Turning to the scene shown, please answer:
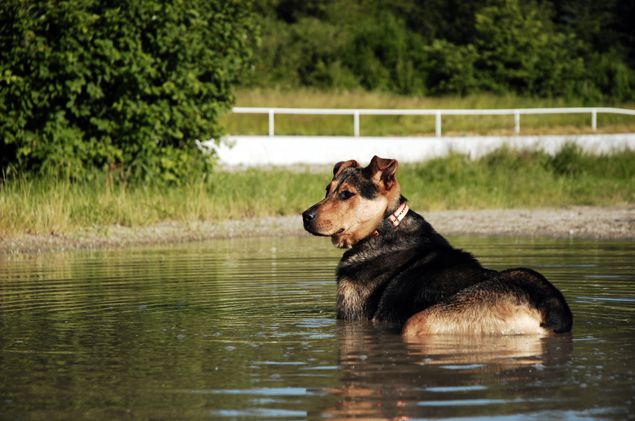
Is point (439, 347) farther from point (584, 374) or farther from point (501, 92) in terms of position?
point (501, 92)

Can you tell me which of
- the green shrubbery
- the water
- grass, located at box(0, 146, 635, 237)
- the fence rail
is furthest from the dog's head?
the green shrubbery

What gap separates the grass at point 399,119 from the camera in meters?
35.9

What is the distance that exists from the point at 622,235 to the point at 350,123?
19159 millimetres

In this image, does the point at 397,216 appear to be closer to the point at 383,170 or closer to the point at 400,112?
the point at 383,170

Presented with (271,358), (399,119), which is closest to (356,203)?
(271,358)

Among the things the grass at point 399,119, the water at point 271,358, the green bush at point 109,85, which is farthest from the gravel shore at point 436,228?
the grass at point 399,119

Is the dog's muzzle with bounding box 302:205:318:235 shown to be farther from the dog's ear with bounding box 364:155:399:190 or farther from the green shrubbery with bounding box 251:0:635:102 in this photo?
the green shrubbery with bounding box 251:0:635:102

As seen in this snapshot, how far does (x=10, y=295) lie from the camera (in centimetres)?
1262

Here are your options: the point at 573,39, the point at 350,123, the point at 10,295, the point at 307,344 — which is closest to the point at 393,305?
the point at 307,344

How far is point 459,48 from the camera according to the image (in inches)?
1914

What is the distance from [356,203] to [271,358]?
1.72 m

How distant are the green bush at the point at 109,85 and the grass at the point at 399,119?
1255 centimetres

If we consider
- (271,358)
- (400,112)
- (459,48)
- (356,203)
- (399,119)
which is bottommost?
(271,358)

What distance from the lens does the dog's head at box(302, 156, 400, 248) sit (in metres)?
9.90
